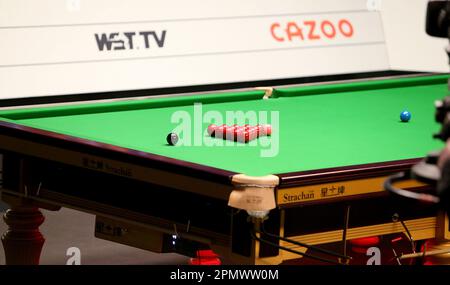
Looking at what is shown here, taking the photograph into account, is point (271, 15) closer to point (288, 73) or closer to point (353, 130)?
point (288, 73)

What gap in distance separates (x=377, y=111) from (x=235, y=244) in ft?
5.45

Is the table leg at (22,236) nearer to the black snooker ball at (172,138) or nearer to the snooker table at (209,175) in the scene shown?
the snooker table at (209,175)

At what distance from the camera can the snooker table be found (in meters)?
3.93

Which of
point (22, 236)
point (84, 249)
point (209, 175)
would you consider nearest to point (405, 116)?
point (209, 175)

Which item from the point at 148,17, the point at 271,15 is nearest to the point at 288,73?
the point at 271,15

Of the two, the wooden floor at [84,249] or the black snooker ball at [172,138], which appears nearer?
the black snooker ball at [172,138]

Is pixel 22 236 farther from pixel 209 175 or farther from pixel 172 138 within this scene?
pixel 209 175

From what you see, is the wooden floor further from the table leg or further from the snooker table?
the snooker table

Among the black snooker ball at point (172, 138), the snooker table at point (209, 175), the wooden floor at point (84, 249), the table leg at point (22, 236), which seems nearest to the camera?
the snooker table at point (209, 175)

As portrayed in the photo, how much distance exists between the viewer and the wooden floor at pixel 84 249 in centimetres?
644

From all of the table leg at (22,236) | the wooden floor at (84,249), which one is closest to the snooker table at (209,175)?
the table leg at (22,236)

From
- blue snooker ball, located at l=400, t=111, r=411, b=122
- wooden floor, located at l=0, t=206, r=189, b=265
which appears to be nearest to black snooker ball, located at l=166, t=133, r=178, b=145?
blue snooker ball, located at l=400, t=111, r=411, b=122
